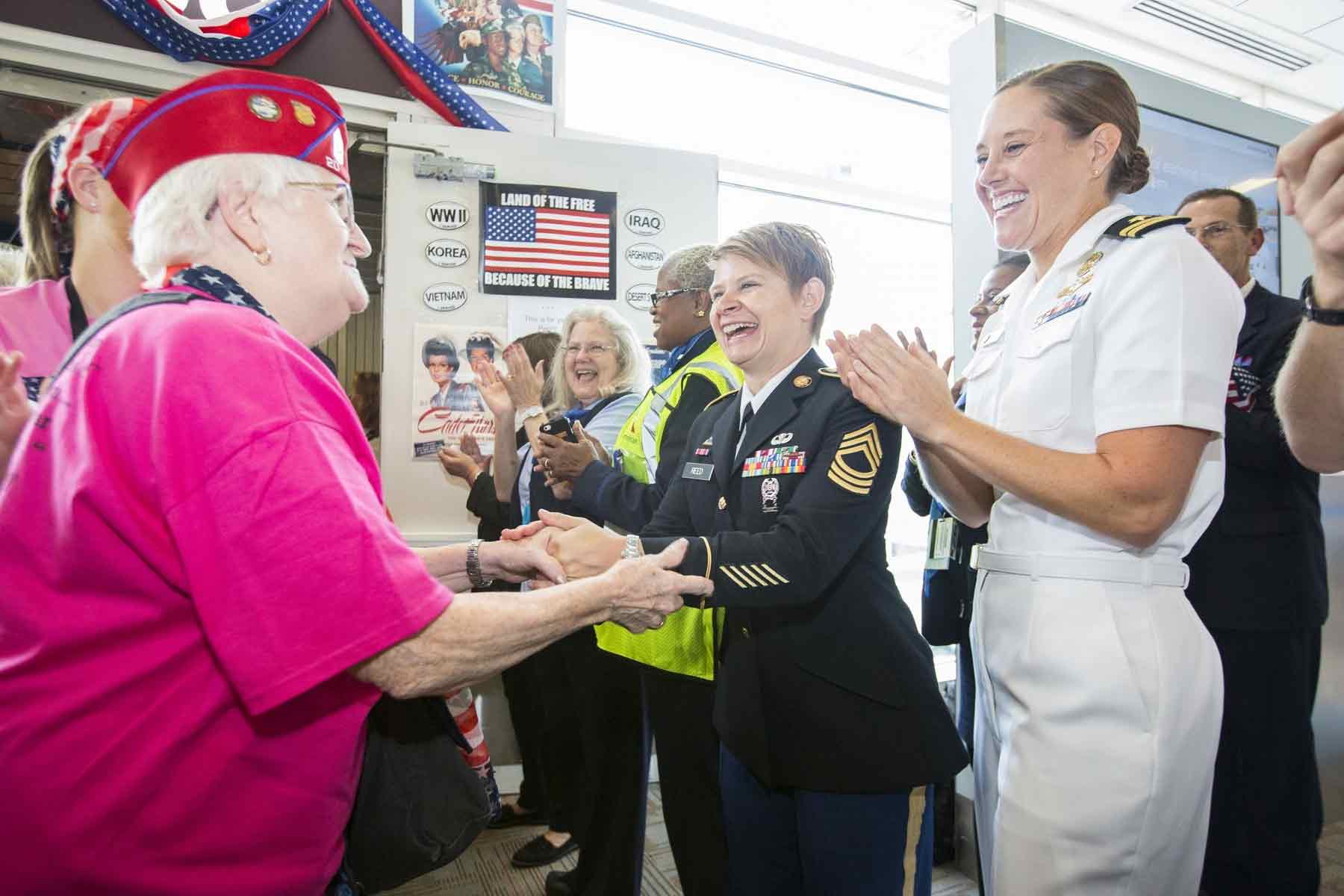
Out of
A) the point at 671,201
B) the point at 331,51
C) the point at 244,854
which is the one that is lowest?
A: the point at 244,854

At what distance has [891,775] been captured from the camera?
1306 millimetres

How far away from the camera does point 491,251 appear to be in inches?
143

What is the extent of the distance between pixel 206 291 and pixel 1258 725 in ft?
8.17

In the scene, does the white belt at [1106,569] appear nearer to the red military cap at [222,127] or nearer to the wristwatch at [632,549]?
the wristwatch at [632,549]

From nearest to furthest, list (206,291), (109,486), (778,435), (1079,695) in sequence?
(109,486) → (206,291) → (1079,695) → (778,435)

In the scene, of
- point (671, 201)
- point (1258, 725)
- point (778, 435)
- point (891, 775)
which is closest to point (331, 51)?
point (671, 201)

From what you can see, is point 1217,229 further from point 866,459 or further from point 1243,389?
point 866,459

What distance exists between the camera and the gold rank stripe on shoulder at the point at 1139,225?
1062mm

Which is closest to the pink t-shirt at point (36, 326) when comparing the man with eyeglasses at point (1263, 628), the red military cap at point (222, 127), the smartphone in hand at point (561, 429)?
the red military cap at point (222, 127)

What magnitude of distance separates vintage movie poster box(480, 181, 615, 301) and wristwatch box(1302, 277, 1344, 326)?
10.2 feet

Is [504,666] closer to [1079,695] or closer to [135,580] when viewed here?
[135,580]

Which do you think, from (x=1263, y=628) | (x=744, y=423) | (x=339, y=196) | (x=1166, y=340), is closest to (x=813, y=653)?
(x=744, y=423)

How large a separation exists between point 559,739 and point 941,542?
61.9 inches

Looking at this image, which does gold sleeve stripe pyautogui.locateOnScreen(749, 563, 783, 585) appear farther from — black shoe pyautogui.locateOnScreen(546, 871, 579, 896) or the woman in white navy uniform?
black shoe pyautogui.locateOnScreen(546, 871, 579, 896)
